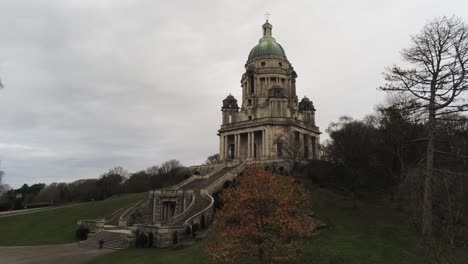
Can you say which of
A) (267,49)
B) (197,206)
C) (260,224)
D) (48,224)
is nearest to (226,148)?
(267,49)

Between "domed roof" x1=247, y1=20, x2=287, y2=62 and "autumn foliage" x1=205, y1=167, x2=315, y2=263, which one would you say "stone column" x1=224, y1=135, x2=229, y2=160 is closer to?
"domed roof" x1=247, y1=20, x2=287, y2=62

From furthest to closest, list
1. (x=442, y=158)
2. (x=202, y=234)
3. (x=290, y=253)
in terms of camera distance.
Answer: (x=202, y=234) < (x=442, y=158) < (x=290, y=253)

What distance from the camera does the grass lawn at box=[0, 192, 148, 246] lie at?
1646 inches

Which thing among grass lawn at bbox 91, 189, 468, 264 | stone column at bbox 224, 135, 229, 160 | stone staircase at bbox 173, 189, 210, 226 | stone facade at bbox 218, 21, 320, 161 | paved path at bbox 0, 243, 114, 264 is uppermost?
stone facade at bbox 218, 21, 320, 161

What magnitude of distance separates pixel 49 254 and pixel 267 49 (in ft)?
180

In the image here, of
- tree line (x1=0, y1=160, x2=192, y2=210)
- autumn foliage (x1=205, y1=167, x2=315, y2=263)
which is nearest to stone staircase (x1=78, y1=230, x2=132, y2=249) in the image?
autumn foliage (x1=205, y1=167, x2=315, y2=263)

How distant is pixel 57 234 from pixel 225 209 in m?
33.8

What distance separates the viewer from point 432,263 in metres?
16.8

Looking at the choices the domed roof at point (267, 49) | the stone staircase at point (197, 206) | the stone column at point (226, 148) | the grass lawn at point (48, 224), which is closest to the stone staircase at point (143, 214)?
the stone staircase at point (197, 206)

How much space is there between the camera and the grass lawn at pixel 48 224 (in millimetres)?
41812

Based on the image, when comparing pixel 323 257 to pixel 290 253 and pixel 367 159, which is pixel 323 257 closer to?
pixel 290 253

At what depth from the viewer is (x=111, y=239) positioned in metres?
36.6

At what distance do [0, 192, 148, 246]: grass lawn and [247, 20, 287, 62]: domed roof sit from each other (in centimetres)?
3782

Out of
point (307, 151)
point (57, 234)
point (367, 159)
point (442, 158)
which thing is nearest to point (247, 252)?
point (442, 158)
